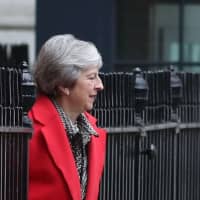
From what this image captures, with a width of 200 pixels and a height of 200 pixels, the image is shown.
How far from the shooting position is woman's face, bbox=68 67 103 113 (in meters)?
4.23

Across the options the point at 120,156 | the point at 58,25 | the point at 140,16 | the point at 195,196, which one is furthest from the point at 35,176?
the point at 140,16

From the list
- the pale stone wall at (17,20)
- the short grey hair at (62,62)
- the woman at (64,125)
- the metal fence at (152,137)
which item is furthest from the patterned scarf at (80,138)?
the pale stone wall at (17,20)

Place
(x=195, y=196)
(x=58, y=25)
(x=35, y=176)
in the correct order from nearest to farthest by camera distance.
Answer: (x=35, y=176) → (x=195, y=196) → (x=58, y=25)

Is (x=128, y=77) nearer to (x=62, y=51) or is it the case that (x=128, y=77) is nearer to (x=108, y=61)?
(x=62, y=51)

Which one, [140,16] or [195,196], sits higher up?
[140,16]

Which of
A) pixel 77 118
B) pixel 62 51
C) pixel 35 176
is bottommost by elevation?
pixel 35 176

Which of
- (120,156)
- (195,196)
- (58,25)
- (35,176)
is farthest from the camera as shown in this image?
(58,25)

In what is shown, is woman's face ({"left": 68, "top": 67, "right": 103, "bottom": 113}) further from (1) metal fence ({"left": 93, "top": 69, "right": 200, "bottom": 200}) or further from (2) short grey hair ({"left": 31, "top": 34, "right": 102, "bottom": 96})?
(1) metal fence ({"left": 93, "top": 69, "right": 200, "bottom": 200})

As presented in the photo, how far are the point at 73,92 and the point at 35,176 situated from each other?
46 centimetres

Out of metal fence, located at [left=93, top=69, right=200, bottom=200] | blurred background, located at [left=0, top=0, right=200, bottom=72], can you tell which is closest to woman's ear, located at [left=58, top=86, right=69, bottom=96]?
metal fence, located at [left=93, top=69, right=200, bottom=200]

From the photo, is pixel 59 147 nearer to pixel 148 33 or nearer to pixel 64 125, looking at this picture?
pixel 64 125

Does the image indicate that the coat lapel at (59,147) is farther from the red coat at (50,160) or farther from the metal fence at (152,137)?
the metal fence at (152,137)

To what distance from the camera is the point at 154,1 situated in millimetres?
16047

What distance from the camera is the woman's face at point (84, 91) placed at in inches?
167
